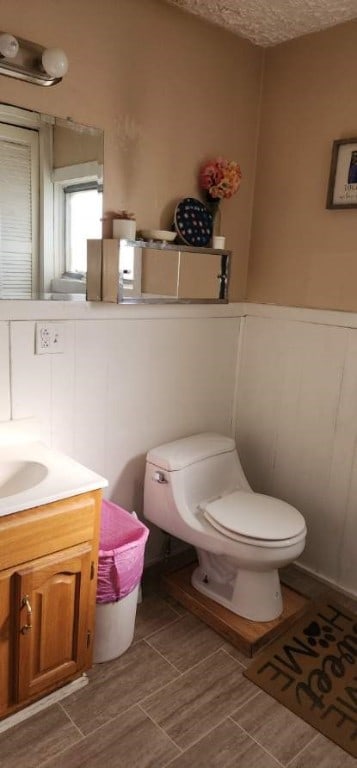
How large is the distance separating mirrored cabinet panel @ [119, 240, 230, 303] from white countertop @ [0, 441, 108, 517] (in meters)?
0.64

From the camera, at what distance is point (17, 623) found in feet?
5.05

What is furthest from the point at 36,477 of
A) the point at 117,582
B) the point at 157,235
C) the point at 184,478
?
the point at 157,235

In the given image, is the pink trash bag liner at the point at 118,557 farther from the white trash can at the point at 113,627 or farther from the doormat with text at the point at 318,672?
the doormat with text at the point at 318,672

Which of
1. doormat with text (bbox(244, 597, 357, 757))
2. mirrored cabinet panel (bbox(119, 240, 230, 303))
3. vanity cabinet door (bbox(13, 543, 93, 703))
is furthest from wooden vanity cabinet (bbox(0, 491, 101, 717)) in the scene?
mirrored cabinet panel (bbox(119, 240, 230, 303))

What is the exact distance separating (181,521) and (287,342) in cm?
99

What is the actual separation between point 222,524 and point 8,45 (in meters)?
1.77

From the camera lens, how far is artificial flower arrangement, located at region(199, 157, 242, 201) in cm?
230

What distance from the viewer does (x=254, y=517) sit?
2.14 m

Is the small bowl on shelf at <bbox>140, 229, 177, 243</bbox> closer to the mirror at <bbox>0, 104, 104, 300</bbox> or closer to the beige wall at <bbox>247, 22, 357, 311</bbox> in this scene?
the mirror at <bbox>0, 104, 104, 300</bbox>

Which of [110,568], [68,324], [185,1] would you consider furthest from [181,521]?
[185,1]

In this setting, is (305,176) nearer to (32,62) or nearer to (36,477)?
(32,62)

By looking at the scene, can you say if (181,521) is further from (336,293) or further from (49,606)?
Answer: (336,293)

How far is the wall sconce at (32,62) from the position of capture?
164cm

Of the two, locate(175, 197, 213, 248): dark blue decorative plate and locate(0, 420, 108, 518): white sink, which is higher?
locate(175, 197, 213, 248): dark blue decorative plate
